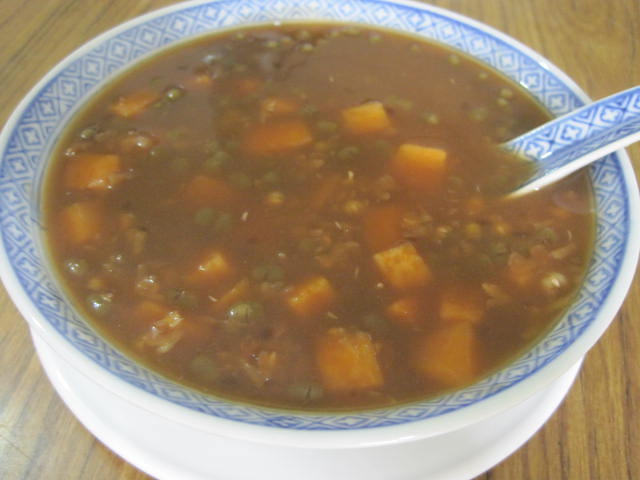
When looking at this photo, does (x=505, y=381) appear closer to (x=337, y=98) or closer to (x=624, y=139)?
(x=624, y=139)

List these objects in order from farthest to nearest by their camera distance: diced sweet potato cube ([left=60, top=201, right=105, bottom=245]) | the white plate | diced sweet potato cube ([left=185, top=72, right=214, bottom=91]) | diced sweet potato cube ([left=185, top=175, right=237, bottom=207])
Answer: diced sweet potato cube ([left=185, top=72, right=214, bottom=91])
diced sweet potato cube ([left=185, top=175, right=237, bottom=207])
diced sweet potato cube ([left=60, top=201, right=105, bottom=245])
the white plate

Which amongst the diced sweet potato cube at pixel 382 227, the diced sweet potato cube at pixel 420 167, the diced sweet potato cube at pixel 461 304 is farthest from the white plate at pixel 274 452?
the diced sweet potato cube at pixel 420 167

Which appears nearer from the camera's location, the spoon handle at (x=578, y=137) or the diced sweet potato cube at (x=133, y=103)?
the spoon handle at (x=578, y=137)

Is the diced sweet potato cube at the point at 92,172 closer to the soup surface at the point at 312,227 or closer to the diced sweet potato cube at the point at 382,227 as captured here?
the soup surface at the point at 312,227

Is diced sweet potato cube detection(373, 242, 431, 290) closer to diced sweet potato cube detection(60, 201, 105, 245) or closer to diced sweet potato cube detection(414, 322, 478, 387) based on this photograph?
diced sweet potato cube detection(414, 322, 478, 387)

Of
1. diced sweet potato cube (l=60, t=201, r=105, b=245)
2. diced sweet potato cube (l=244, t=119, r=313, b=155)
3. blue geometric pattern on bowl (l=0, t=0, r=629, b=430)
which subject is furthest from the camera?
diced sweet potato cube (l=244, t=119, r=313, b=155)

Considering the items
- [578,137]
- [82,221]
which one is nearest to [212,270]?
[82,221]

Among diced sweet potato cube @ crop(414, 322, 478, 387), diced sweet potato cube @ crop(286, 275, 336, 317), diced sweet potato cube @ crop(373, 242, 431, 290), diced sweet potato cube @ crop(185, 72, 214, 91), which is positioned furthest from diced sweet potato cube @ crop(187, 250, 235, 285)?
diced sweet potato cube @ crop(185, 72, 214, 91)
